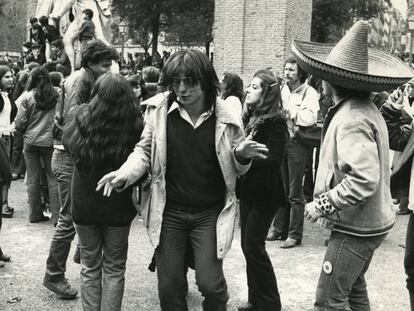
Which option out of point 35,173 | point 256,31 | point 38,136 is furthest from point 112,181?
point 256,31

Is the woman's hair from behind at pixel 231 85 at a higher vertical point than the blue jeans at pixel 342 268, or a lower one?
higher

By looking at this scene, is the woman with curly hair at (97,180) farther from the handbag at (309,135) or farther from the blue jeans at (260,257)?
the handbag at (309,135)

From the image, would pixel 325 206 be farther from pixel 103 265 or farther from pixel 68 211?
pixel 68 211

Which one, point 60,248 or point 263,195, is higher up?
point 263,195

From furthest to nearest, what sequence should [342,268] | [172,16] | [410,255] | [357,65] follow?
1. [172,16]
2. [410,255]
3. [357,65]
4. [342,268]

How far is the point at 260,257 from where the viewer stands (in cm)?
434

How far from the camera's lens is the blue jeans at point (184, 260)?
352cm

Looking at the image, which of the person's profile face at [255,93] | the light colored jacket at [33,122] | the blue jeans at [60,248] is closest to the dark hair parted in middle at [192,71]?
the person's profile face at [255,93]

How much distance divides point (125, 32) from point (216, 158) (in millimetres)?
39784

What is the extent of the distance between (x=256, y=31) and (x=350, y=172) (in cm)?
1685

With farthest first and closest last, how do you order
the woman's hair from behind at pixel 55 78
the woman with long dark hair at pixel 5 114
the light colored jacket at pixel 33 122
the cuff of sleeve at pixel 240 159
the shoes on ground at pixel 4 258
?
the woman's hair from behind at pixel 55 78 → the light colored jacket at pixel 33 122 → the woman with long dark hair at pixel 5 114 → the shoes on ground at pixel 4 258 → the cuff of sleeve at pixel 240 159

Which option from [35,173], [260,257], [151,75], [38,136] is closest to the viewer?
[260,257]

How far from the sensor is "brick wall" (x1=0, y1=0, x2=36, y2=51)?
146 ft

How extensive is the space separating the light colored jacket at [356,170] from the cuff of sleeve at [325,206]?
0.02m
